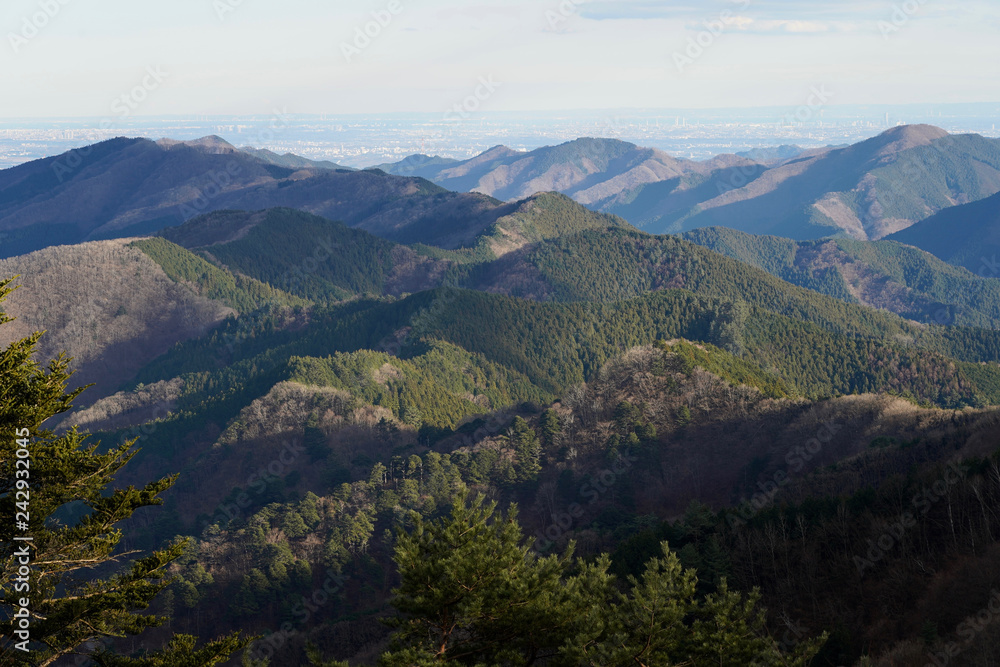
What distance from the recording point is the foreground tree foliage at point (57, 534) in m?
23.1

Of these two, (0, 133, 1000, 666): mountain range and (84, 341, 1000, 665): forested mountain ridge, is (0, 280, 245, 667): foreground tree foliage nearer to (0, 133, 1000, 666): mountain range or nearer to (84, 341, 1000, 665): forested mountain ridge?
(0, 133, 1000, 666): mountain range

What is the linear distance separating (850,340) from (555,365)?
6473 cm

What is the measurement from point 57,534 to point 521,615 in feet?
45.9

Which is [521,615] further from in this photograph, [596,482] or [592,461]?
[592,461]

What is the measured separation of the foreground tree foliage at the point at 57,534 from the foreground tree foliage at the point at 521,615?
237 inches

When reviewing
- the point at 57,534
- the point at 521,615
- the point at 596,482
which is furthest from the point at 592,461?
the point at 57,534

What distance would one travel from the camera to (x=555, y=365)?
17900 centimetres

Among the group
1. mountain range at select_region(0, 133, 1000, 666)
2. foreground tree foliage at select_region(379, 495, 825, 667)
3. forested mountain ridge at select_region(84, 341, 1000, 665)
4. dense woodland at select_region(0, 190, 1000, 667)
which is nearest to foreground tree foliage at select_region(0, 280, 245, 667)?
dense woodland at select_region(0, 190, 1000, 667)

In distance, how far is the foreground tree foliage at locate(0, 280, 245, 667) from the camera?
23094 millimetres

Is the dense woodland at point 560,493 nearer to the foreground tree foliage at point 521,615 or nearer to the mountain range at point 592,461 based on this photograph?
the foreground tree foliage at point 521,615

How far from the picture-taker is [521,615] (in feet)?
82.6

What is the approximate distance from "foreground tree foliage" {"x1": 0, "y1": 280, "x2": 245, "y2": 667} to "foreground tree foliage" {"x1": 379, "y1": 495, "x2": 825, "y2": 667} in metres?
6.01

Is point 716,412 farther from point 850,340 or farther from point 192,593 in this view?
point 850,340

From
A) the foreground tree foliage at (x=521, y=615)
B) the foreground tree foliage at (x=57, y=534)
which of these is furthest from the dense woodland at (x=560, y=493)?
the foreground tree foliage at (x=57, y=534)
